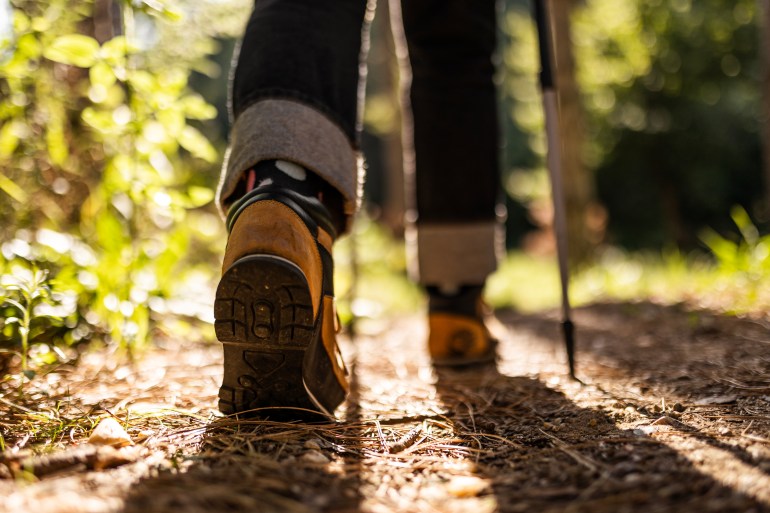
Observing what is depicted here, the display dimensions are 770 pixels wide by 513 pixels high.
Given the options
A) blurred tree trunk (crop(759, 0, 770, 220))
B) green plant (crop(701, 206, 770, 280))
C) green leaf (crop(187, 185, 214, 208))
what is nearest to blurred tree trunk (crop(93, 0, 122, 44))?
green leaf (crop(187, 185, 214, 208))

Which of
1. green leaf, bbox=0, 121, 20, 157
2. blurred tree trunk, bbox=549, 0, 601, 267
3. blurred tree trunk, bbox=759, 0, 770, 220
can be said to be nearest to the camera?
green leaf, bbox=0, 121, 20, 157

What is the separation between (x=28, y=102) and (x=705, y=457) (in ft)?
5.79

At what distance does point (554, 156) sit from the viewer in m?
1.49

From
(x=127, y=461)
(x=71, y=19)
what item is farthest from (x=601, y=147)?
(x=127, y=461)

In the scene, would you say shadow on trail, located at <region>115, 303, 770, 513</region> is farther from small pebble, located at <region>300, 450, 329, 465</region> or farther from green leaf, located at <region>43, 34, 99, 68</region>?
green leaf, located at <region>43, 34, 99, 68</region>

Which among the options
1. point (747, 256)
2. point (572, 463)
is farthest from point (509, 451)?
point (747, 256)

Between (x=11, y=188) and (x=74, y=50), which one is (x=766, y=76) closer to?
(x=74, y=50)

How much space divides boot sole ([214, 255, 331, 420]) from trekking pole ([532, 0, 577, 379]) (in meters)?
0.69

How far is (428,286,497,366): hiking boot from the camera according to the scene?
5.27ft

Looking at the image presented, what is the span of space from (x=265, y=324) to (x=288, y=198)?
201 mm

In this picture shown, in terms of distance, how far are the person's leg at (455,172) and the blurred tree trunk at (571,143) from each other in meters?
4.06

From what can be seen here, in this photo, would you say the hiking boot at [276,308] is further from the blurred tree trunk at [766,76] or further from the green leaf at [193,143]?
the blurred tree trunk at [766,76]

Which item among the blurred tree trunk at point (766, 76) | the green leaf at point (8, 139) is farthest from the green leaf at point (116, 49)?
the blurred tree trunk at point (766, 76)

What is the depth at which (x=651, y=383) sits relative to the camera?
49.8 inches
